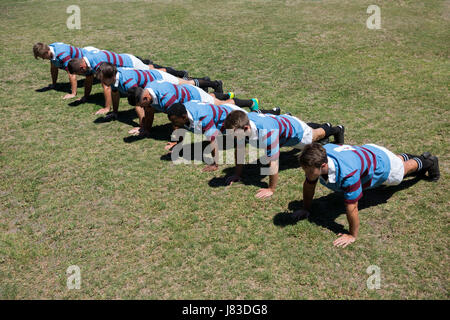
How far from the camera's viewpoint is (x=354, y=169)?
4.61 meters

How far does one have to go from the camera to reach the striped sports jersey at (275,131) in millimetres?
5629

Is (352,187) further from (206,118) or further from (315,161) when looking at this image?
(206,118)

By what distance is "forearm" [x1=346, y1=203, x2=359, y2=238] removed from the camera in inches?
181

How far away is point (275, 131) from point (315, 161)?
132 cm

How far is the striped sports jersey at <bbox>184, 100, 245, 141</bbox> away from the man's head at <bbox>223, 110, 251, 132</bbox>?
75 centimetres

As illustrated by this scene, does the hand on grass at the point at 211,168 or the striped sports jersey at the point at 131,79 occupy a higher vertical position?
the striped sports jersey at the point at 131,79

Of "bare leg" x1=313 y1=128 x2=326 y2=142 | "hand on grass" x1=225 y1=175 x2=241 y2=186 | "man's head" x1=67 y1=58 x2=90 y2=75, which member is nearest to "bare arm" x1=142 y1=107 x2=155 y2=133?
"man's head" x1=67 y1=58 x2=90 y2=75

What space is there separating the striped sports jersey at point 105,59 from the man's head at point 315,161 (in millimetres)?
6034

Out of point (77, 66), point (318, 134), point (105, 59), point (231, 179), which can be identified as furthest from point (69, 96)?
point (318, 134)

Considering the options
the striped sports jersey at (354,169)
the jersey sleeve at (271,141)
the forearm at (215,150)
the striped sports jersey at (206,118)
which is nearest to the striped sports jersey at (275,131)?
the jersey sleeve at (271,141)

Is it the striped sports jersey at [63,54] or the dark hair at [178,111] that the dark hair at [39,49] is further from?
the dark hair at [178,111]

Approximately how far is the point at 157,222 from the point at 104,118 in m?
3.83

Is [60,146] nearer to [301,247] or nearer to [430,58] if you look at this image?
[301,247]
